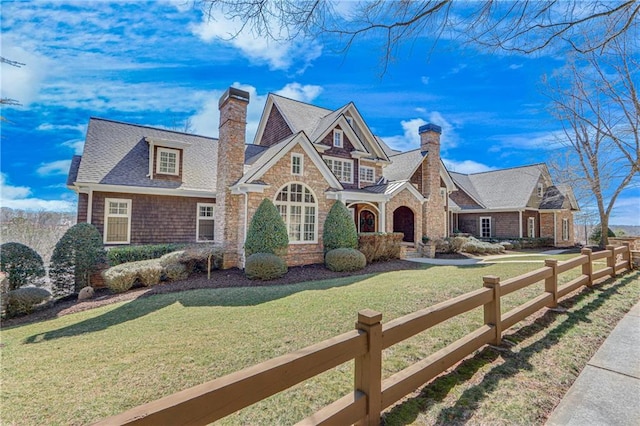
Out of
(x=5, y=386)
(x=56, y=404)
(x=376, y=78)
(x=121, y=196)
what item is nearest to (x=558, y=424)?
(x=376, y=78)

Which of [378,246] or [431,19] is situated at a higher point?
[431,19]

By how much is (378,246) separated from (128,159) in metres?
12.6

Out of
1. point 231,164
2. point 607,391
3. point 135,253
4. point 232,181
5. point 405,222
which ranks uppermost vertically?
point 231,164

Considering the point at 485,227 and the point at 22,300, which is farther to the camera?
the point at 485,227

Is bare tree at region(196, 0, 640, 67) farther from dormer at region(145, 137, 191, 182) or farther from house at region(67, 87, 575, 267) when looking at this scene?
dormer at region(145, 137, 191, 182)

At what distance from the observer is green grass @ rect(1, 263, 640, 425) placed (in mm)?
3039

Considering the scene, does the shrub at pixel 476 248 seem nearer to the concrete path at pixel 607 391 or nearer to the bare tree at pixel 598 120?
the bare tree at pixel 598 120

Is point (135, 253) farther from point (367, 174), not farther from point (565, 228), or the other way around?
point (565, 228)

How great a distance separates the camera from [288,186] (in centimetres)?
A: 1244

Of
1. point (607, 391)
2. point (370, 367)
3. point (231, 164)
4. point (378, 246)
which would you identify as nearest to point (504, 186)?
point (378, 246)

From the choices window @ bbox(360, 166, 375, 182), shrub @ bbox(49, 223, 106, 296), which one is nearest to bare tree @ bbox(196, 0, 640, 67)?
shrub @ bbox(49, 223, 106, 296)

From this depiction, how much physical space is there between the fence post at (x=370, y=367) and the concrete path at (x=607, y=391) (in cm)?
162

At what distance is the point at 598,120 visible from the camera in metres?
17.4

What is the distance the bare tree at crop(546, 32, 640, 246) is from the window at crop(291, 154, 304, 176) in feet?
33.8
